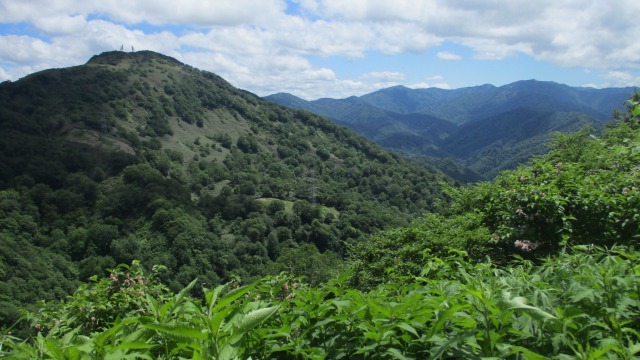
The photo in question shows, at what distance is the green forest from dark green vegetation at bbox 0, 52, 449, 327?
56cm

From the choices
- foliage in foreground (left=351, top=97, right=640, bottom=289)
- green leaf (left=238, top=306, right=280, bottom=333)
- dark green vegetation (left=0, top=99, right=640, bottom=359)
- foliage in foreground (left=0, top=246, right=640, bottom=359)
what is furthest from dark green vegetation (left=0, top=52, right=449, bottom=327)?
green leaf (left=238, top=306, right=280, bottom=333)

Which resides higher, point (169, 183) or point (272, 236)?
point (169, 183)

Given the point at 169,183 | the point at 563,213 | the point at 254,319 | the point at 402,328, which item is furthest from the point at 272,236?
the point at 254,319

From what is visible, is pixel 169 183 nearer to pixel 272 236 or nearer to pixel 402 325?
pixel 272 236

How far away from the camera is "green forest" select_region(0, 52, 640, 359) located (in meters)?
1.86

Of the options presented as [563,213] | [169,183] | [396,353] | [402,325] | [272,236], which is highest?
[402,325]

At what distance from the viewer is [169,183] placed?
97.9 metres

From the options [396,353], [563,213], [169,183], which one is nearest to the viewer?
[396,353]

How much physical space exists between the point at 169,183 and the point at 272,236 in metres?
27.8

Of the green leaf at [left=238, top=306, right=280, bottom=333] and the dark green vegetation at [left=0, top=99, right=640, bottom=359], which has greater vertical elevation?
the green leaf at [left=238, top=306, right=280, bottom=333]

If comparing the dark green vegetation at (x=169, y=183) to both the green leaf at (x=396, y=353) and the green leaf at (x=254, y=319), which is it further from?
the green leaf at (x=254, y=319)

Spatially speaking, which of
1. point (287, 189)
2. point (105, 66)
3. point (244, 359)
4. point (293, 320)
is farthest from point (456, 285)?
point (105, 66)

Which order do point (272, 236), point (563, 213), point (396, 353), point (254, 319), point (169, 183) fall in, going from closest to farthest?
1. point (254, 319)
2. point (396, 353)
3. point (563, 213)
4. point (272, 236)
5. point (169, 183)

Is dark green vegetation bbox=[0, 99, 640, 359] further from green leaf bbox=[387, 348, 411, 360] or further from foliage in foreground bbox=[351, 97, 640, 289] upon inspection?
foliage in foreground bbox=[351, 97, 640, 289]
